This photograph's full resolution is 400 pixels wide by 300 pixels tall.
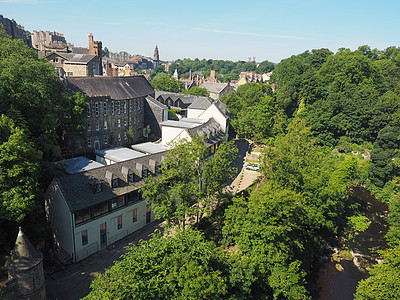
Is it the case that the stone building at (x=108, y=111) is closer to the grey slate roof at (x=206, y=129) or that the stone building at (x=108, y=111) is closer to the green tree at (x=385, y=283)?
the grey slate roof at (x=206, y=129)

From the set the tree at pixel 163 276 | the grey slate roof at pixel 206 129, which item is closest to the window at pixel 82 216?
the tree at pixel 163 276

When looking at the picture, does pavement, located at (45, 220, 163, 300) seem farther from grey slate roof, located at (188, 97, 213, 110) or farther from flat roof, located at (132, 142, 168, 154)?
grey slate roof, located at (188, 97, 213, 110)

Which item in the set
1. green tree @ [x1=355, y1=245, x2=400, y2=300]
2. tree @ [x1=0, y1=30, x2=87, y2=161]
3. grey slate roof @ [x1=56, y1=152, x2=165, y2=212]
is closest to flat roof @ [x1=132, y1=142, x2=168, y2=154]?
grey slate roof @ [x1=56, y1=152, x2=165, y2=212]

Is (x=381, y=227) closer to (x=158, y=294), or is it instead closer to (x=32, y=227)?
(x=158, y=294)

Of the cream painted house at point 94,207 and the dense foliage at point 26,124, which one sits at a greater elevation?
the dense foliage at point 26,124

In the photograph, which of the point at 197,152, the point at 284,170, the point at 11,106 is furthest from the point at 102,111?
the point at 284,170

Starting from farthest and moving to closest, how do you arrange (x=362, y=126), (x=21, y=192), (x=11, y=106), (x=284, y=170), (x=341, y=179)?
1. (x=362, y=126)
2. (x=341, y=179)
3. (x=284, y=170)
4. (x=11, y=106)
5. (x=21, y=192)
